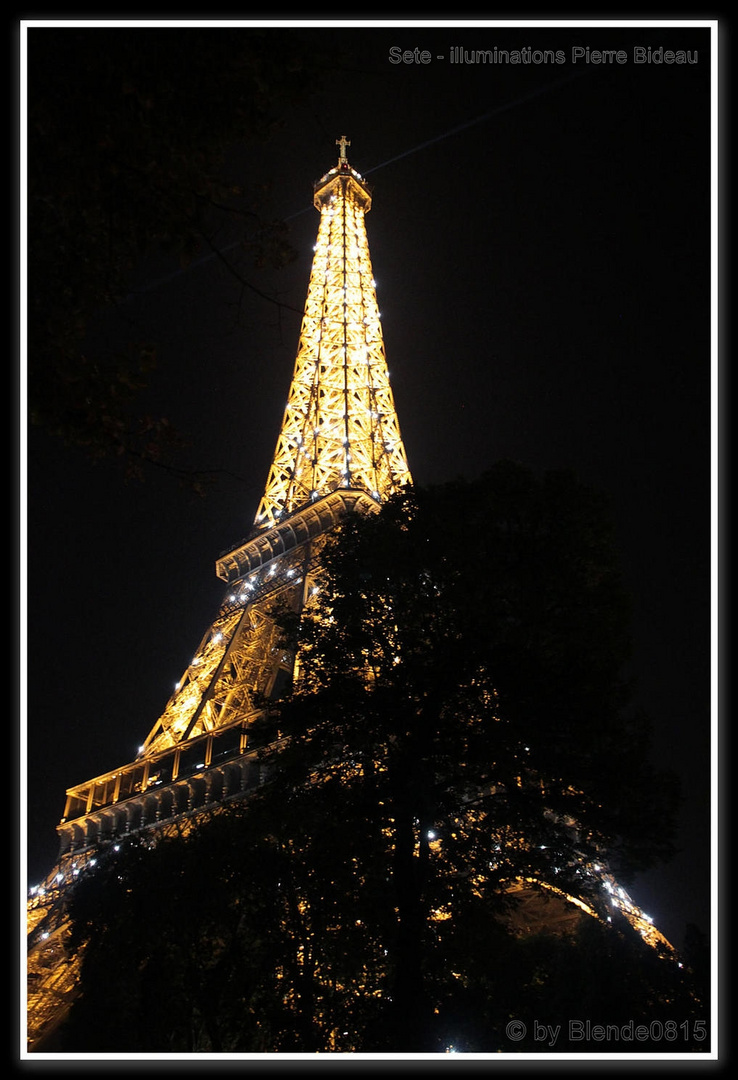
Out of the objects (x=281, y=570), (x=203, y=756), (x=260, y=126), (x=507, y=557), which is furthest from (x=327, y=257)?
(x=260, y=126)

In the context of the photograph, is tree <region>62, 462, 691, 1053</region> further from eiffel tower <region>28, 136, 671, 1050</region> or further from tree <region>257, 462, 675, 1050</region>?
eiffel tower <region>28, 136, 671, 1050</region>

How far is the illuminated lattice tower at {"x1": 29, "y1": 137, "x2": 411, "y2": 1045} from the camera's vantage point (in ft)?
81.3

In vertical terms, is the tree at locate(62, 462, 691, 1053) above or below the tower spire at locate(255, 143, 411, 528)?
below

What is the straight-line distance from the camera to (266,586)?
3180 cm

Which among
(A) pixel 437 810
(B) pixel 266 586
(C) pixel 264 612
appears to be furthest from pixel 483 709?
(B) pixel 266 586

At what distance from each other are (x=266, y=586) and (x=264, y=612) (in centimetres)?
213

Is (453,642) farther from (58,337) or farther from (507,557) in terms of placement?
(58,337)

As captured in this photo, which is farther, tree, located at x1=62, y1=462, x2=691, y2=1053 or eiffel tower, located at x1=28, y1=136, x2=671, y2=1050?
eiffel tower, located at x1=28, y1=136, x2=671, y2=1050

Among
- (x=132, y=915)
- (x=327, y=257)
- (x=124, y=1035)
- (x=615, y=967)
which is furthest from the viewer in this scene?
(x=327, y=257)

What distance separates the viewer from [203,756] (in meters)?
26.2

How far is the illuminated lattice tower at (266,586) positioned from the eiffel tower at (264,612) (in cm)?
6

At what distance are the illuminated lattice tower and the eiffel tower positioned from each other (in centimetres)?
6

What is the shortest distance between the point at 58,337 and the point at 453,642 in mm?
6796

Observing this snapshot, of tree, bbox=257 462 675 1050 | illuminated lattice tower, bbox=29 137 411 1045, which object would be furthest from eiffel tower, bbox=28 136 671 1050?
tree, bbox=257 462 675 1050
